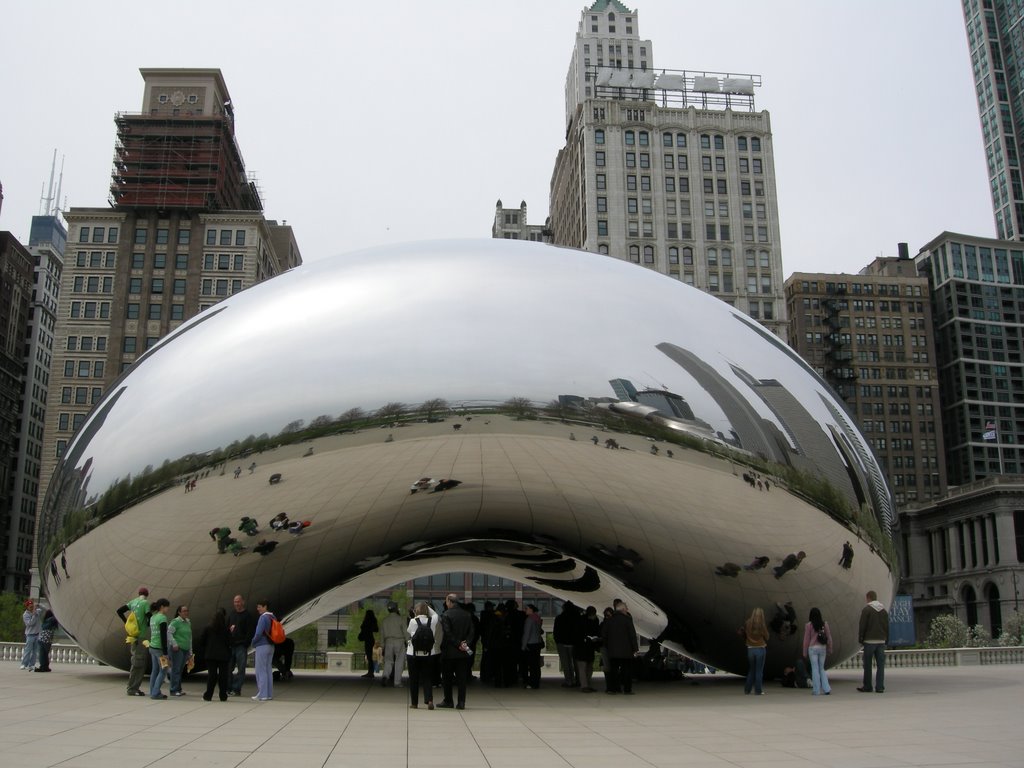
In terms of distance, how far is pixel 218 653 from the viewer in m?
11.2

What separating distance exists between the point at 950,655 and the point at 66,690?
21.6 meters

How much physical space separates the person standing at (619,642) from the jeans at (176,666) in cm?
536

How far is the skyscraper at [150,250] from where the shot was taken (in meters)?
100

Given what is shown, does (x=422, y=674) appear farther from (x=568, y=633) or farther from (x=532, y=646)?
(x=532, y=646)

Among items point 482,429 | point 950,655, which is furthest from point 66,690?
point 950,655

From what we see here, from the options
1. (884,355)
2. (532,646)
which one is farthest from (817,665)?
(884,355)

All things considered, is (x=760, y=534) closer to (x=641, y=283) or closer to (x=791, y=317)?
(x=641, y=283)

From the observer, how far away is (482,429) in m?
10.6

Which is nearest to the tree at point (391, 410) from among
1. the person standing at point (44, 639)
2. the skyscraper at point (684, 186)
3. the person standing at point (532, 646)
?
the person standing at point (532, 646)

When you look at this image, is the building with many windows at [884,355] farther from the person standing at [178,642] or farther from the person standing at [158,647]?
the person standing at [158,647]

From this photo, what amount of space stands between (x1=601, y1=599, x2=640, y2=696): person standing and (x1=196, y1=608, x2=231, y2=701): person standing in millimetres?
4797

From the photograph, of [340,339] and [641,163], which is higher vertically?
[641,163]

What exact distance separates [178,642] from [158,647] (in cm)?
33

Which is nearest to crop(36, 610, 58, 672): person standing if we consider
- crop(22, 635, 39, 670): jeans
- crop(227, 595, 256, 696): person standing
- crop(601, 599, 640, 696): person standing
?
crop(22, 635, 39, 670): jeans
